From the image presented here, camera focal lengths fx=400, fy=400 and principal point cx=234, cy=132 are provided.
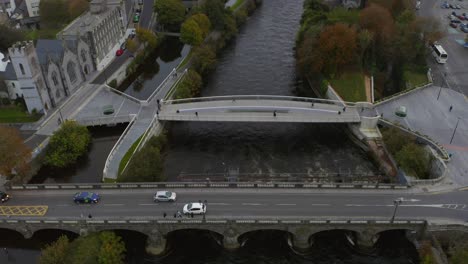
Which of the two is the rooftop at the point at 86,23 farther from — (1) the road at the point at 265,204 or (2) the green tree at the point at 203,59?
(1) the road at the point at 265,204

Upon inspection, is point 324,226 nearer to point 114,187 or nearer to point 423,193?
point 423,193

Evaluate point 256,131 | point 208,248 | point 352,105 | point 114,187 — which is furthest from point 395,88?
point 114,187

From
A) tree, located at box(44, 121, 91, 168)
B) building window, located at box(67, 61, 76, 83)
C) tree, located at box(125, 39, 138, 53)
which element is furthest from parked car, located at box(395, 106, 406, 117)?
building window, located at box(67, 61, 76, 83)

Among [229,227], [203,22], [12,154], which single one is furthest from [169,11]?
[229,227]

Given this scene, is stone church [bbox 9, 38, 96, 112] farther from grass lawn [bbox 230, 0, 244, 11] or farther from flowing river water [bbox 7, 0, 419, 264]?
grass lawn [bbox 230, 0, 244, 11]

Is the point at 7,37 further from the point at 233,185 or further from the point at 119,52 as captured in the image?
the point at 233,185

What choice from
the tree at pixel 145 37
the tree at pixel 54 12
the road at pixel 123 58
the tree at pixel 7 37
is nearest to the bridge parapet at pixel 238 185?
the road at pixel 123 58
